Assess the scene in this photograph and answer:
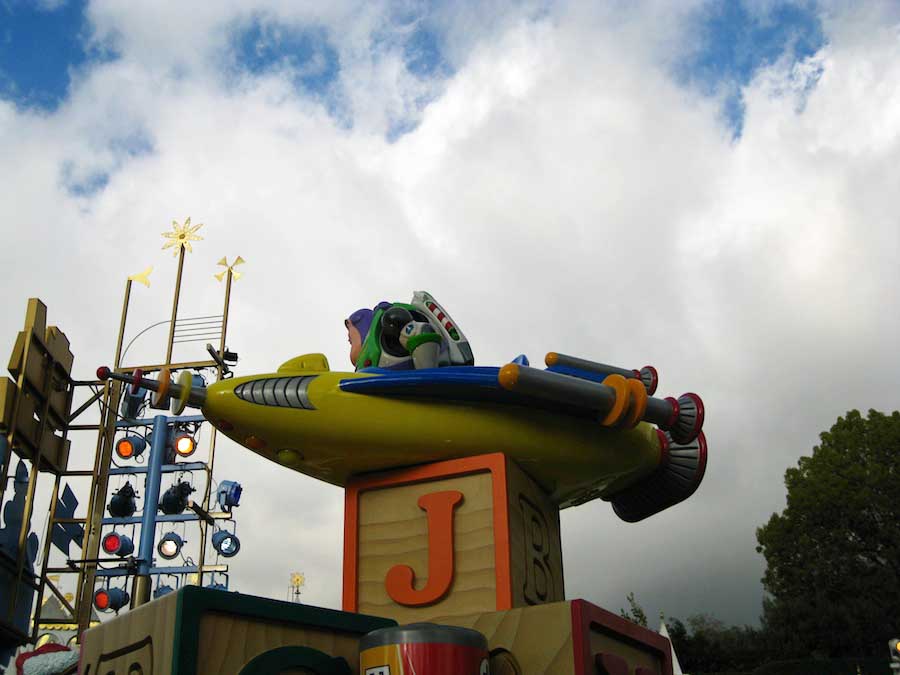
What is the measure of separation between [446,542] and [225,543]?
8.61 meters

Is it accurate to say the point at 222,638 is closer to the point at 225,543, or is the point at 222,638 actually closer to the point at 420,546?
the point at 420,546

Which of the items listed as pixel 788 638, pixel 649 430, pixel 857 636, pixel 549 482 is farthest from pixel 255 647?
pixel 788 638

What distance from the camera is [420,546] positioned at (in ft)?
22.6

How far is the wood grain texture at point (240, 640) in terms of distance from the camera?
165 inches

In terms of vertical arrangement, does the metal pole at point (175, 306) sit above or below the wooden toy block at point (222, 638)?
above

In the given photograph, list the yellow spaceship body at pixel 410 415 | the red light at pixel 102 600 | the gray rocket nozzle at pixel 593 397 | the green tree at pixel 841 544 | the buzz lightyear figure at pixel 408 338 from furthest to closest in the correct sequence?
the green tree at pixel 841 544
the red light at pixel 102 600
the buzz lightyear figure at pixel 408 338
the yellow spaceship body at pixel 410 415
the gray rocket nozzle at pixel 593 397

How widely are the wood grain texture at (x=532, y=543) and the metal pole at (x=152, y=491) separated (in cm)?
721

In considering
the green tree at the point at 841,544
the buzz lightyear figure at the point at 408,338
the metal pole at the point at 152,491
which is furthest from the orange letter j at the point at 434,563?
the green tree at the point at 841,544

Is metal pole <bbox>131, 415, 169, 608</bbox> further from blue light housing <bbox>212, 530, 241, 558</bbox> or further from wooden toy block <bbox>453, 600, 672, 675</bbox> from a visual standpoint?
wooden toy block <bbox>453, 600, 672, 675</bbox>

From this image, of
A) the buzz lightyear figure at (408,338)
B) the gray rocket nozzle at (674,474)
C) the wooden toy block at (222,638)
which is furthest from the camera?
the gray rocket nozzle at (674,474)

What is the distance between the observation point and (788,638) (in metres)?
21.2

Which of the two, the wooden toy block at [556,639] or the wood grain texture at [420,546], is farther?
the wood grain texture at [420,546]

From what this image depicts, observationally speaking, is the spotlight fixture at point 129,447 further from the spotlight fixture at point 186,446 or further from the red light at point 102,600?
the red light at point 102,600

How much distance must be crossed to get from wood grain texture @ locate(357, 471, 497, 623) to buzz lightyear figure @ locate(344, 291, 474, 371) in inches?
43.4
